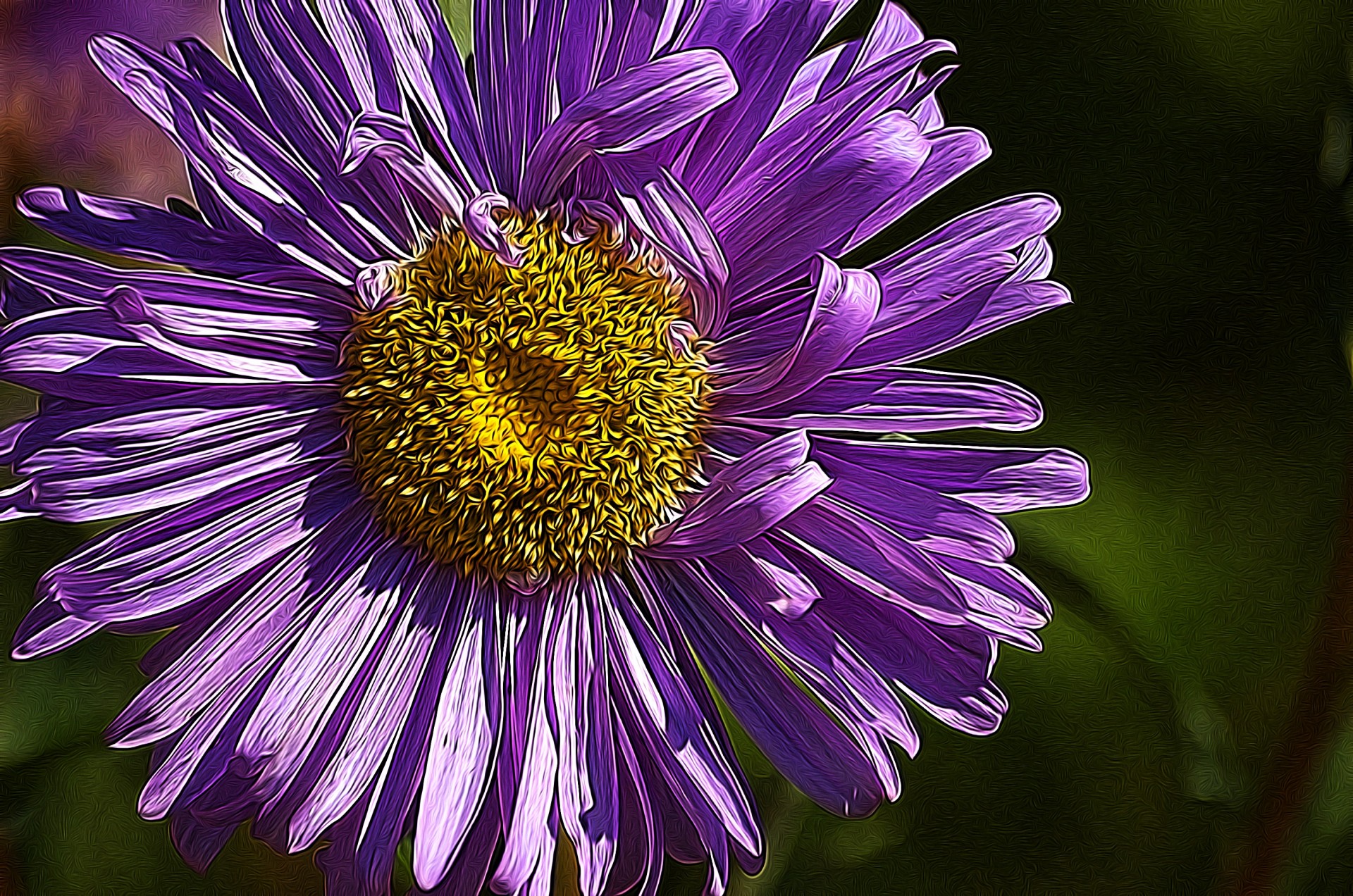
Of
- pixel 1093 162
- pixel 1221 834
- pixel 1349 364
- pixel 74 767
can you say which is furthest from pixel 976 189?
pixel 74 767

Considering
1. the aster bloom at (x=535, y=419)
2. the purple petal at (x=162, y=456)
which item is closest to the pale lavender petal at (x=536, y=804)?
the aster bloom at (x=535, y=419)

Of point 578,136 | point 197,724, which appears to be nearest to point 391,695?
point 197,724

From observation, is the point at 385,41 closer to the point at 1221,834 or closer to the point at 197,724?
the point at 197,724

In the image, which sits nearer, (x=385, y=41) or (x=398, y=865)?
(x=385, y=41)

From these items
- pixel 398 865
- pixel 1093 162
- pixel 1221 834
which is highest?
pixel 1093 162

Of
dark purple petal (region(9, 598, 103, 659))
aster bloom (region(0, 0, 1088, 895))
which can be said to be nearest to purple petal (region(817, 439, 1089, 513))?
aster bloom (region(0, 0, 1088, 895))

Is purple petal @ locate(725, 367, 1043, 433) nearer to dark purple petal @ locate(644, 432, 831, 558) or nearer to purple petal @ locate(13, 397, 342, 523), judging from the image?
dark purple petal @ locate(644, 432, 831, 558)

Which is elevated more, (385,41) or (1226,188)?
(385,41)

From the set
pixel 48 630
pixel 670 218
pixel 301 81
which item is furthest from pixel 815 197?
pixel 48 630
